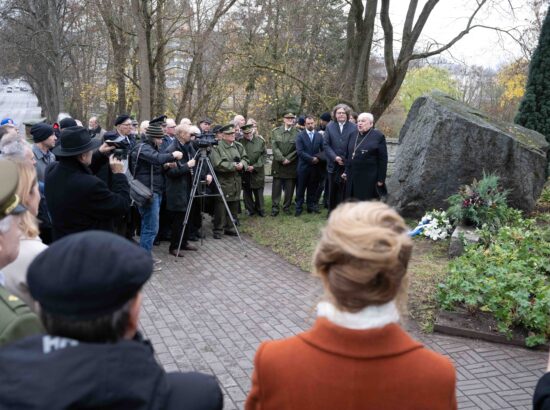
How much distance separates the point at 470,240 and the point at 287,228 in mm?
3238

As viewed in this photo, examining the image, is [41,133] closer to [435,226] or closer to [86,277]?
[86,277]

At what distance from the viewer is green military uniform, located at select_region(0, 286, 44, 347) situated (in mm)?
1738

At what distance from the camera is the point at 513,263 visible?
5508 mm

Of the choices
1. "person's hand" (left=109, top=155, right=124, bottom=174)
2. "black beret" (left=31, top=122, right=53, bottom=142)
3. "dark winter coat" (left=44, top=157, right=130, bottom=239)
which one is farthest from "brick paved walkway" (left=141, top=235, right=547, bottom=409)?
"black beret" (left=31, top=122, right=53, bottom=142)

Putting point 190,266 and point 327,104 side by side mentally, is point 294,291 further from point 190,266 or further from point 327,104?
point 327,104

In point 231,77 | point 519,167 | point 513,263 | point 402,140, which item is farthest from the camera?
point 231,77

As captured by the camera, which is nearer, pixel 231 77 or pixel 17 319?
pixel 17 319

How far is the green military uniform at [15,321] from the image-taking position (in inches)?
68.4

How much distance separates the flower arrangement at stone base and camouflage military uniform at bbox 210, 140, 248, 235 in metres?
3.06

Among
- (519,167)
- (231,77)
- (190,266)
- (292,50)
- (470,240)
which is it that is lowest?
(190,266)

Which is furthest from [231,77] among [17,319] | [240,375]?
[17,319]

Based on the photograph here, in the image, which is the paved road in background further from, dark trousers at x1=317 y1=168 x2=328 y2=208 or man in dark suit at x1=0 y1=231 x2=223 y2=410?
man in dark suit at x1=0 y1=231 x2=223 y2=410

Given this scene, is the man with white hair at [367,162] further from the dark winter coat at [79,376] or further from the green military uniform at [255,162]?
the dark winter coat at [79,376]

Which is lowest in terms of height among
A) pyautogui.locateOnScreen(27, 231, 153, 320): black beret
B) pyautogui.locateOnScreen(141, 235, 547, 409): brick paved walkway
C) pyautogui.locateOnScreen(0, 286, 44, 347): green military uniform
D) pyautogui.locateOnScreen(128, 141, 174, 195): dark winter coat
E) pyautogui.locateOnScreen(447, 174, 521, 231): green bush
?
pyautogui.locateOnScreen(141, 235, 547, 409): brick paved walkway
